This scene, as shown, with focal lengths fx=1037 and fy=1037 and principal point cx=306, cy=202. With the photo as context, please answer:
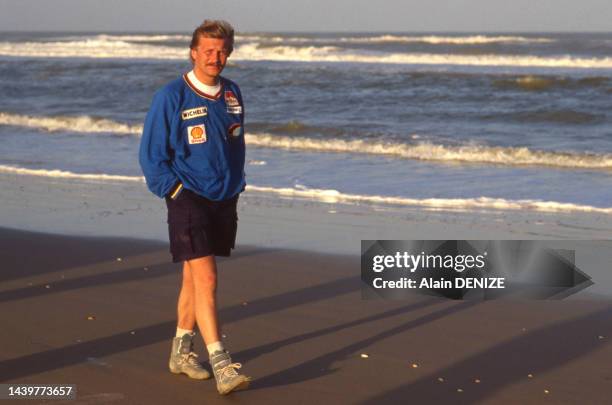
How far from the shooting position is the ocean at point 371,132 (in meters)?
11.7

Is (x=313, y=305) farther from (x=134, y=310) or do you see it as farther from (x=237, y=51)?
(x=237, y=51)

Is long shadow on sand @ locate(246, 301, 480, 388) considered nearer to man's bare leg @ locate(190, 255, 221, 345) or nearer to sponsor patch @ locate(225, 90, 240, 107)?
man's bare leg @ locate(190, 255, 221, 345)

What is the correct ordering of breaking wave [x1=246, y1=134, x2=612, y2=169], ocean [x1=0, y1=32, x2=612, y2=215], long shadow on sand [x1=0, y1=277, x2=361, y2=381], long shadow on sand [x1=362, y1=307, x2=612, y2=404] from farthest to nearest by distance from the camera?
1. breaking wave [x1=246, y1=134, x2=612, y2=169]
2. ocean [x1=0, y1=32, x2=612, y2=215]
3. long shadow on sand [x1=0, y1=277, x2=361, y2=381]
4. long shadow on sand [x1=362, y1=307, x2=612, y2=404]

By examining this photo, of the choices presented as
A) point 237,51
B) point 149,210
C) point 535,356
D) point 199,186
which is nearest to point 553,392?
point 535,356

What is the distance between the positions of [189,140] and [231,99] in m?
0.28

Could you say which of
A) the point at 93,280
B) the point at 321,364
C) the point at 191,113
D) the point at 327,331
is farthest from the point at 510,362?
the point at 93,280

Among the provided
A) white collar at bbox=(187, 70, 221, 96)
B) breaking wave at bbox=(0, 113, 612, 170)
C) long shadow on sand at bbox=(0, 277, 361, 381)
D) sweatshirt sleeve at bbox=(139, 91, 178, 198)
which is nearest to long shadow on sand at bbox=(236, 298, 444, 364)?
long shadow on sand at bbox=(0, 277, 361, 381)

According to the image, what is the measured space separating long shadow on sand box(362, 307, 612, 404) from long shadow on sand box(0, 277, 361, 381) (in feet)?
4.57

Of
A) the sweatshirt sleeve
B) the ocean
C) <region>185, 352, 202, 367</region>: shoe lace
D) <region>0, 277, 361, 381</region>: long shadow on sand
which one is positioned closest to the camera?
the sweatshirt sleeve

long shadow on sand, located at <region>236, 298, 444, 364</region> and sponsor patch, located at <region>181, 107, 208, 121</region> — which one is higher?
sponsor patch, located at <region>181, 107, 208, 121</region>

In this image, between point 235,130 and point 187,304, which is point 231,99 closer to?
point 235,130

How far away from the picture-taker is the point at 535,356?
5277mm

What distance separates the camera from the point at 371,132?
17.8 metres

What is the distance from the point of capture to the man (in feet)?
14.6
